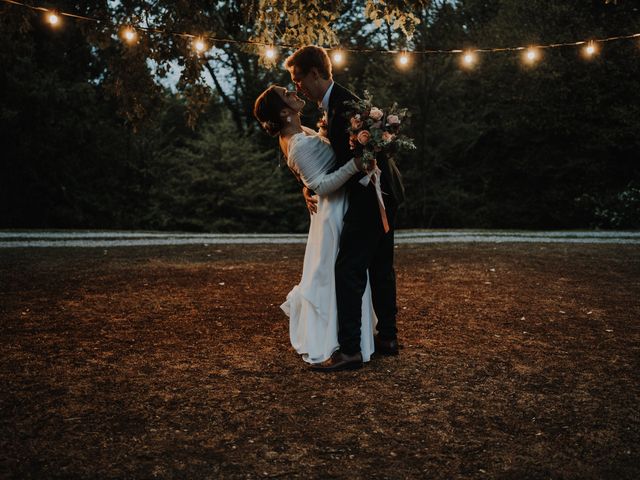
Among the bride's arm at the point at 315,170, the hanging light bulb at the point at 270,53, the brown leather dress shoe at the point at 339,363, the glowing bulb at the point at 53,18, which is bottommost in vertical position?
the brown leather dress shoe at the point at 339,363

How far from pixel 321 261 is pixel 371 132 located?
882mm

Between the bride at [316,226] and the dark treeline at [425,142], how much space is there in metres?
16.3

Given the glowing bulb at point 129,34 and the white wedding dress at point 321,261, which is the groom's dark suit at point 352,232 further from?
the glowing bulb at point 129,34

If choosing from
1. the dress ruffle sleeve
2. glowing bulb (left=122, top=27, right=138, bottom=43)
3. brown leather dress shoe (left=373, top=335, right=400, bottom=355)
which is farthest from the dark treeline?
the dress ruffle sleeve

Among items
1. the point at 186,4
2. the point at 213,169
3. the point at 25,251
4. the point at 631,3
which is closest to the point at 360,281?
the point at 186,4

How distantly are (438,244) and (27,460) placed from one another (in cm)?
996

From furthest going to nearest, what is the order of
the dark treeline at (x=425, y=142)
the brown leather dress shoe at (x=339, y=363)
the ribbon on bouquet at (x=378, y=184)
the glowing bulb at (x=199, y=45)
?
the dark treeline at (x=425, y=142) → the glowing bulb at (x=199, y=45) → the brown leather dress shoe at (x=339, y=363) → the ribbon on bouquet at (x=378, y=184)

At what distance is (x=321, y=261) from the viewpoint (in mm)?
3730

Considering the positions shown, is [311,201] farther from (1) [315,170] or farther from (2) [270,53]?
(2) [270,53]

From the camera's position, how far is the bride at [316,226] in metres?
3.67

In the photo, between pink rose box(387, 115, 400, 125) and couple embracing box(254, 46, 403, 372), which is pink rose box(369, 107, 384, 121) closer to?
pink rose box(387, 115, 400, 125)

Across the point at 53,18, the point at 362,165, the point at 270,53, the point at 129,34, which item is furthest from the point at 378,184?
the point at 129,34

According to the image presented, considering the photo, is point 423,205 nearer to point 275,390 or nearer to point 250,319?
point 250,319

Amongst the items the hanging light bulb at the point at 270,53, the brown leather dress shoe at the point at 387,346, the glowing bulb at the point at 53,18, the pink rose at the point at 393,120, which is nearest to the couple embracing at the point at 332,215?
the brown leather dress shoe at the point at 387,346
